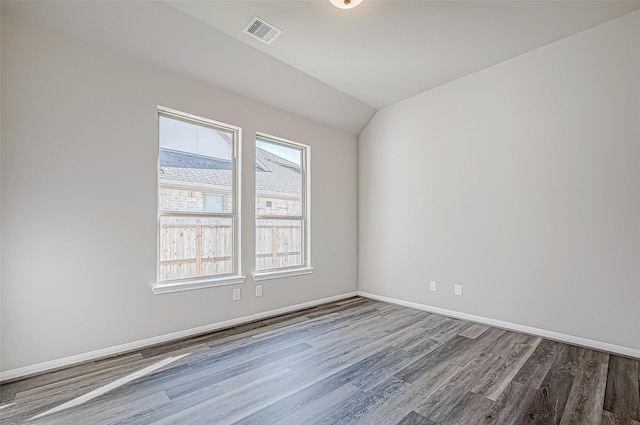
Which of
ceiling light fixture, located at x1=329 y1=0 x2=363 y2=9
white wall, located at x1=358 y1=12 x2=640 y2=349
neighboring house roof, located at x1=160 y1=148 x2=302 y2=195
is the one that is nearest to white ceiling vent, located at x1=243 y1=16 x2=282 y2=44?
ceiling light fixture, located at x1=329 y1=0 x2=363 y2=9

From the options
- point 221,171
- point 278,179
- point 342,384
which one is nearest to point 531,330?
point 342,384

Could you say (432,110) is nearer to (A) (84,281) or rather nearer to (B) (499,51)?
(B) (499,51)

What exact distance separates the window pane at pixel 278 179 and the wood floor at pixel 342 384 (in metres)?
1.60

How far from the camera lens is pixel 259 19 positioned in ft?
8.48

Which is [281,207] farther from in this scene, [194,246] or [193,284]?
[193,284]

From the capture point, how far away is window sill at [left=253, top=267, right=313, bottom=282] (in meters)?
→ 3.54

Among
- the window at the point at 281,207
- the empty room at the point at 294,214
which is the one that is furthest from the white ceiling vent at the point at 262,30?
the window at the point at 281,207

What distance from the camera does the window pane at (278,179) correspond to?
373 centimetres

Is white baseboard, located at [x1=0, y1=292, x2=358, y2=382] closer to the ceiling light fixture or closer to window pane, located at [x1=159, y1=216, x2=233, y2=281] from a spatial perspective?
window pane, located at [x1=159, y1=216, x2=233, y2=281]

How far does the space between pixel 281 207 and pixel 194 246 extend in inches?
48.3

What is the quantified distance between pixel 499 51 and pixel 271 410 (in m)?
3.79

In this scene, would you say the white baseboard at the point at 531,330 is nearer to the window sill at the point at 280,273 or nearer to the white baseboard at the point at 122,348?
the window sill at the point at 280,273

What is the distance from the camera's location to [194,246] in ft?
10.3

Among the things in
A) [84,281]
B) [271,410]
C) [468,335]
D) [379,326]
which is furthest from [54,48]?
[468,335]
